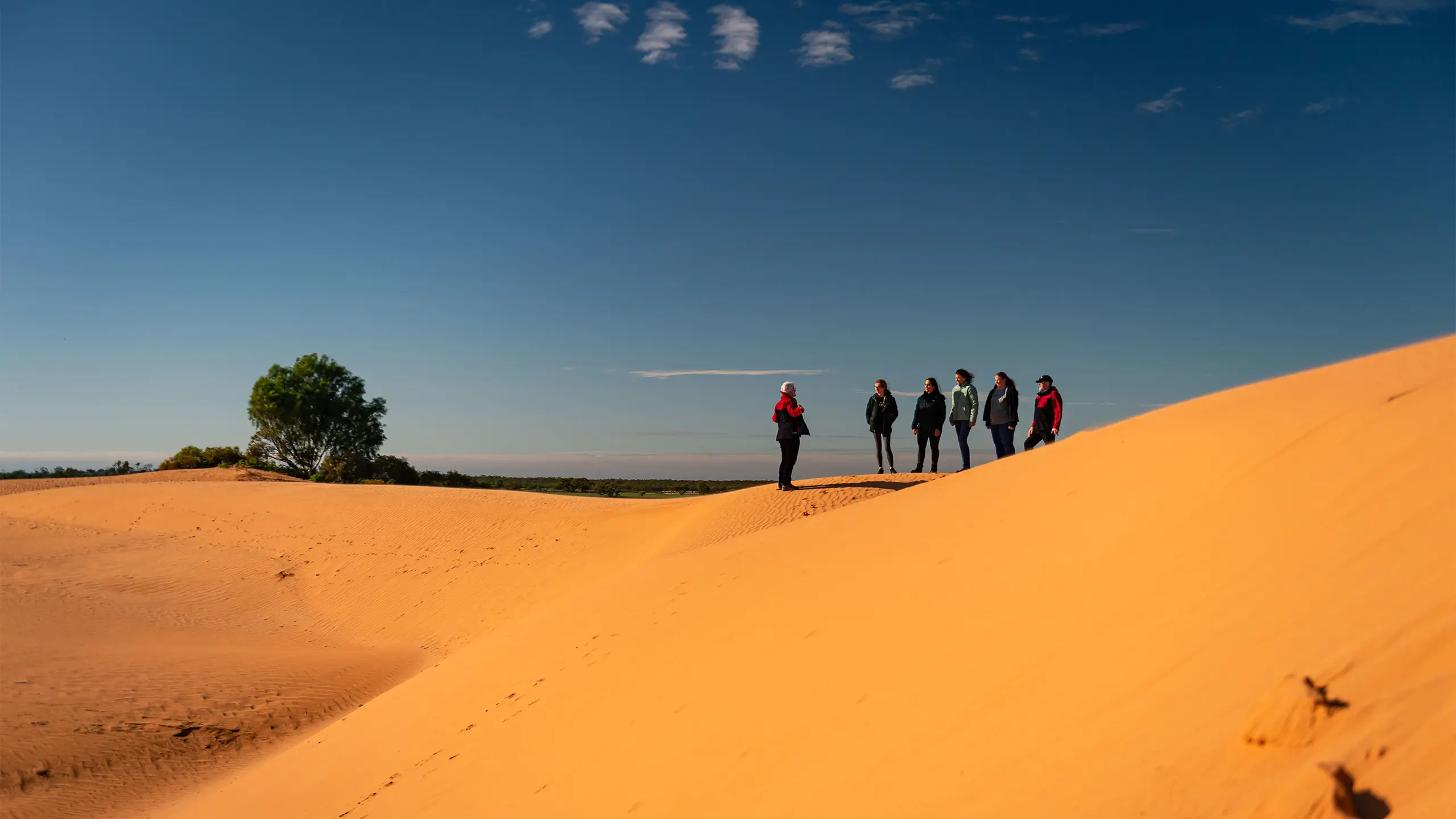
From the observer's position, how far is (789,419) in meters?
15.5

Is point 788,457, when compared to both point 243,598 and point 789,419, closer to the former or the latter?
point 789,419

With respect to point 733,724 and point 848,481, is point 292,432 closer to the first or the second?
point 848,481

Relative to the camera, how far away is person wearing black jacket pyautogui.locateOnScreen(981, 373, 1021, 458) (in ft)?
49.7

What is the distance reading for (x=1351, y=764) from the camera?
2701 millimetres

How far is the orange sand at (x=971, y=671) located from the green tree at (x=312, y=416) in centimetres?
3790

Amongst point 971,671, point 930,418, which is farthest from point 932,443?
point 971,671

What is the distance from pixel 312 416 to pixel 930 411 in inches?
1670

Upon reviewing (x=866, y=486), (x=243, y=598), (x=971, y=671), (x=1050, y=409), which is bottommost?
(x=243, y=598)

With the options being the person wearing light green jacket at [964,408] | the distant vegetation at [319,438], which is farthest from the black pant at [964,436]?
the distant vegetation at [319,438]

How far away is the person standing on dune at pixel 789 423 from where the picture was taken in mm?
15273

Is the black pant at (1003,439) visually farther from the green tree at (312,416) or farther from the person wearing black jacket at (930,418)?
the green tree at (312,416)

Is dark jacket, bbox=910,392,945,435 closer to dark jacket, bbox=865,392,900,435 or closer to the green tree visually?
dark jacket, bbox=865,392,900,435

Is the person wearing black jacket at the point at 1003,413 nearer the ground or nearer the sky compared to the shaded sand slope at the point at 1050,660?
nearer the sky

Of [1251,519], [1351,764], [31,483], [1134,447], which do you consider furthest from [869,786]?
[31,483]
